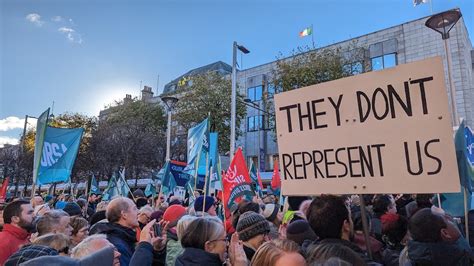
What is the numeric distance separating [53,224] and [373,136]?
332cm

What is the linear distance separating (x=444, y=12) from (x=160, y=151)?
98.6 feet

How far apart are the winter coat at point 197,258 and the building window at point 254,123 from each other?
3542 cm

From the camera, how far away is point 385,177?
2.80m

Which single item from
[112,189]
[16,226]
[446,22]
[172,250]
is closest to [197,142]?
[112,189]

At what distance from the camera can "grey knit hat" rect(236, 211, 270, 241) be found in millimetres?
3594

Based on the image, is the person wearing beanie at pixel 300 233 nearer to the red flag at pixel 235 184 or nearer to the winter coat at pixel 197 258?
Answer: the winter coat at pixel 197 258

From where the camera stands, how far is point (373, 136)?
2922 millimetres

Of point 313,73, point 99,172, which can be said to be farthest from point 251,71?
point 99,172

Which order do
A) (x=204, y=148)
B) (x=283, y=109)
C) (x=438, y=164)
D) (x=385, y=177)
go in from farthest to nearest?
(x=204, y=148) → (x=283, y=109) → (x=385, y=177) → (x=438, y=164)

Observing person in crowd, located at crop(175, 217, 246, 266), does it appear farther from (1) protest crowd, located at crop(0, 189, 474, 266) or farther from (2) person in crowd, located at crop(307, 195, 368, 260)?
(2) person in crowd, located at crop(307, 195, 368, 260)

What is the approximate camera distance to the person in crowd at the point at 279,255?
82.0 inches

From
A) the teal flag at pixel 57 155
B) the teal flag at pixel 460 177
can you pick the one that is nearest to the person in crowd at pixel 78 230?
the teal flag at pixel 57 155

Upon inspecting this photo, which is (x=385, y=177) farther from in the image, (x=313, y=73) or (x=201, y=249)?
(x=313, y=73)

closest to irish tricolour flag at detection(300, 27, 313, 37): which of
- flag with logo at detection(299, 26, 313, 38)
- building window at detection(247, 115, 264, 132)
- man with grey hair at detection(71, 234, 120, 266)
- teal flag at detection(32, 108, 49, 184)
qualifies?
flag with logo at detection(299, 26, 313, 38)
